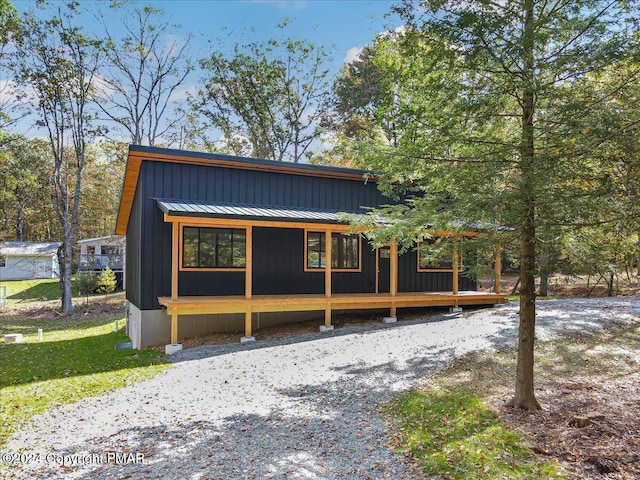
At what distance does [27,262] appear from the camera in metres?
29.5

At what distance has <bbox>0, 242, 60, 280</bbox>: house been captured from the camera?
2892 centimetres

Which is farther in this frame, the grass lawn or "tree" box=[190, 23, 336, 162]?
"tree" box=[190, 23, 336, 162]

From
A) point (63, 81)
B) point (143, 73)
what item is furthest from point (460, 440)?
point (143, 73)

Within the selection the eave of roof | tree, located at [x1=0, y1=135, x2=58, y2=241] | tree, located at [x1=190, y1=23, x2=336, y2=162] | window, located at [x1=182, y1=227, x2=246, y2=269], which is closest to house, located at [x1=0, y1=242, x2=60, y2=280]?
tree, located at [x1=0, y1=135, x2=58, y2=241]

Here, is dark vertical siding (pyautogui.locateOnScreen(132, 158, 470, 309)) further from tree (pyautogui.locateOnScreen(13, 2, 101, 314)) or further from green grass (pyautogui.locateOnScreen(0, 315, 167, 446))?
tree (pyautogui.locateOnScreen(13, 2, 101, 314))

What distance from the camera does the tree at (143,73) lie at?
2159 cm

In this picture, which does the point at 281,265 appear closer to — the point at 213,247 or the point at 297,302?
the point at 297,302

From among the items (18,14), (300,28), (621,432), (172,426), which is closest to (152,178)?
(172,426)

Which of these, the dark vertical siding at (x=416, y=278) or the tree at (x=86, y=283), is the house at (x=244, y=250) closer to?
the dark vertical siding at (x=416, y=278)

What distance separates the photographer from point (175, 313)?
8.92 m

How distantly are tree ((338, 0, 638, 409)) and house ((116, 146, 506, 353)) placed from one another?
3.87 metres

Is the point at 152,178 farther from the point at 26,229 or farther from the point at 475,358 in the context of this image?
the point at 26,229

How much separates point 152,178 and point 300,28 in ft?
60.7

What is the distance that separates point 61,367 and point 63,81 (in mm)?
15059
